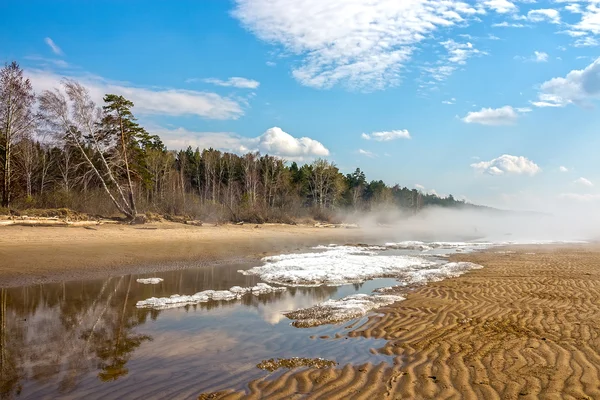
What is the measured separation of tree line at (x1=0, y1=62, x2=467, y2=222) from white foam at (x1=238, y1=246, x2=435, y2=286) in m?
15.8

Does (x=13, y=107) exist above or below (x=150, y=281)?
above

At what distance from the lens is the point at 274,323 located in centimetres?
912

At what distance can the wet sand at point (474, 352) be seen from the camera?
5.39 m

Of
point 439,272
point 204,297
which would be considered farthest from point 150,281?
point 439,272

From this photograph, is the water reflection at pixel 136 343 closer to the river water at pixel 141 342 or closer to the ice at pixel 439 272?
the river water at pixel 141 342

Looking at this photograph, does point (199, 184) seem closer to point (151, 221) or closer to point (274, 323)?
point (151, 221)

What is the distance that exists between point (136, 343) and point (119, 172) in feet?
92.6

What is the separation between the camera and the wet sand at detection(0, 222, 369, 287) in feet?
47.8

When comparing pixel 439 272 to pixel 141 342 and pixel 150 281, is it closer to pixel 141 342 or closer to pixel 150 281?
pixel 150 281

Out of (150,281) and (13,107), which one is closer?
(150,281)

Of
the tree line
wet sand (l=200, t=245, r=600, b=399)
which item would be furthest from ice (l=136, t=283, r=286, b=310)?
the tree line

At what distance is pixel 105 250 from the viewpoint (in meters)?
18.7

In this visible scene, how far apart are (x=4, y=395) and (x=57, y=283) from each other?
28.4 ft

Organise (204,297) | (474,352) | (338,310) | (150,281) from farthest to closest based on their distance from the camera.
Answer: (150,281) → (204,297) → (338,310) → (474,352)
